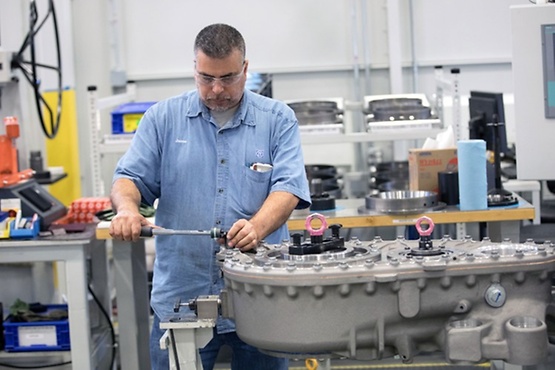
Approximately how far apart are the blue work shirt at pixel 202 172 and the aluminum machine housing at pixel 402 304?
511mm

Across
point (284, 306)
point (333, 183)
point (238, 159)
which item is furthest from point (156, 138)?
point (333, 183)

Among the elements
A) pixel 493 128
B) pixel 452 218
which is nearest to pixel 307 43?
pixel 493 128

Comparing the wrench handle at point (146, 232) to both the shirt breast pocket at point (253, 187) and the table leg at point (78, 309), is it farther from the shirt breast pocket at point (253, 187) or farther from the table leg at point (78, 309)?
the table leg at point (78, 309)

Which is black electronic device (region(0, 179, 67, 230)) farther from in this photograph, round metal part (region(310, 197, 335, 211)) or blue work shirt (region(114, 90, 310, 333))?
blue work shirt (region(114, 90, 310, 333))

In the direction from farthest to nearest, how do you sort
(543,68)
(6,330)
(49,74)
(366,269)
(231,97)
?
(49,74) < (6,330) < (543,68) < (231,97) < (366,269)

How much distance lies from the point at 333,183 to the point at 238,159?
6.64 feet

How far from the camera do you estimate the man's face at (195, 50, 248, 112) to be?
7.68 feet

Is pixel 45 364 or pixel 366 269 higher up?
pixel 366 269

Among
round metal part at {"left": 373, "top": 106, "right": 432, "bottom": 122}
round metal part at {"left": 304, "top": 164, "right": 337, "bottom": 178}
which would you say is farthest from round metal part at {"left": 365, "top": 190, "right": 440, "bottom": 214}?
round metal part at {"left": 304, "top": 164, "right": 337, "bottom": 178}

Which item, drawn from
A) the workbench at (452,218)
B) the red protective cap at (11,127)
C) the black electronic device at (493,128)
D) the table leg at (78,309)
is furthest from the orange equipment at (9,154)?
the black electronic device at (493,128)

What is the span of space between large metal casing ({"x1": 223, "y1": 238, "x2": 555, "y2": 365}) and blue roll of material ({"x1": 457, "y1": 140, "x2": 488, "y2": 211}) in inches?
56.6

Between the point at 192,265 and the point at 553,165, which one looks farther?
the point at 553,165

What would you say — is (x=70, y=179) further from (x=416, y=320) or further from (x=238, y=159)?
(x=416, y=320)

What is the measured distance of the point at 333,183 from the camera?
4457 mm
